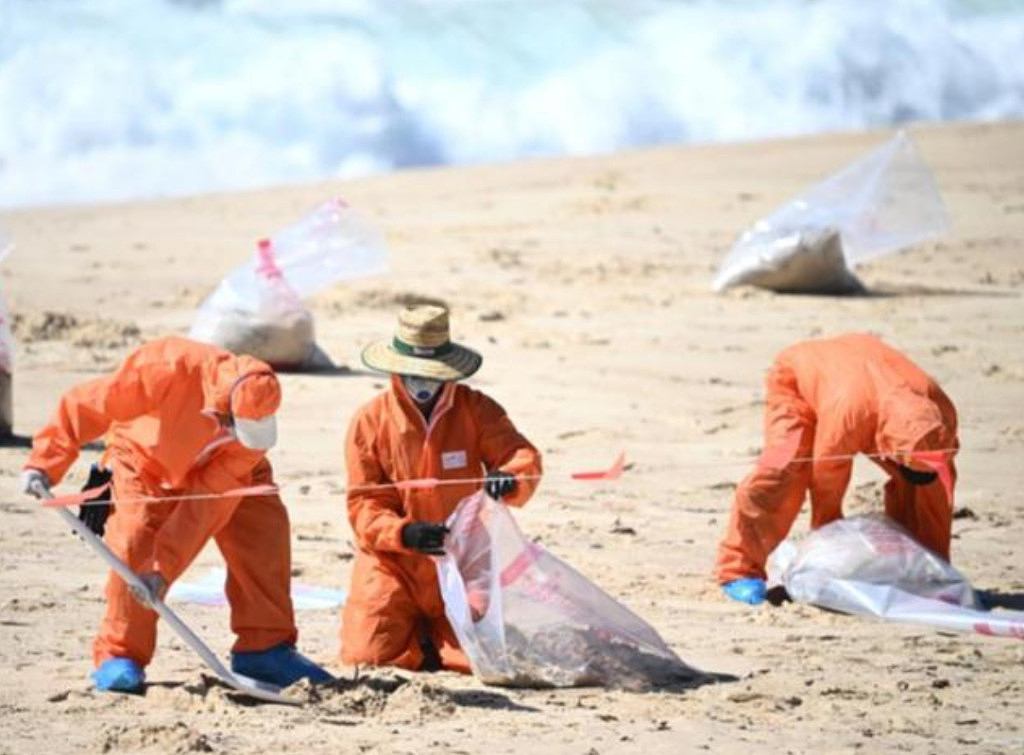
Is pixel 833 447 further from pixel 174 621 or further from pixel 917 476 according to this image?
pixel 174 621

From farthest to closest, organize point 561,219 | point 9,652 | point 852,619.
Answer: point 561,219 < point 852,619 < point 9,652

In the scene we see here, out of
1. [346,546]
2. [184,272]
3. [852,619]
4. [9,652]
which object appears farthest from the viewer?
[184,272]

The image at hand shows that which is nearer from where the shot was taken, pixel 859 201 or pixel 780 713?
pixel 780 713

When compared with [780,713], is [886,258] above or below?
above

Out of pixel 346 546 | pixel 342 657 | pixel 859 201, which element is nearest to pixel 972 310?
pixel 859 201

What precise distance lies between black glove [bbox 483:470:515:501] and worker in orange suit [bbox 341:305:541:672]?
75 millimetres

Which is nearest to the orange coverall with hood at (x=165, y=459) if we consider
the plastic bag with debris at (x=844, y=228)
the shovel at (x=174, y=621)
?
the shovel at (x=174, y=621)

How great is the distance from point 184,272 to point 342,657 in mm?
8531

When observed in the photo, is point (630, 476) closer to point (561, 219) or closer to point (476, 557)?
point (476, 557)

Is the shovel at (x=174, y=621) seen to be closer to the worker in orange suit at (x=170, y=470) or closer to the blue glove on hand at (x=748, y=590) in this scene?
the worker in orange suit at (x=170, y=470)

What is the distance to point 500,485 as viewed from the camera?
6816 mm

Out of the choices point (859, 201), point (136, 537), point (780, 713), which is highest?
point (859, 201)

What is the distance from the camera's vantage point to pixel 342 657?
7258mm

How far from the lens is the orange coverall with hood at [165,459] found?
6.52m
